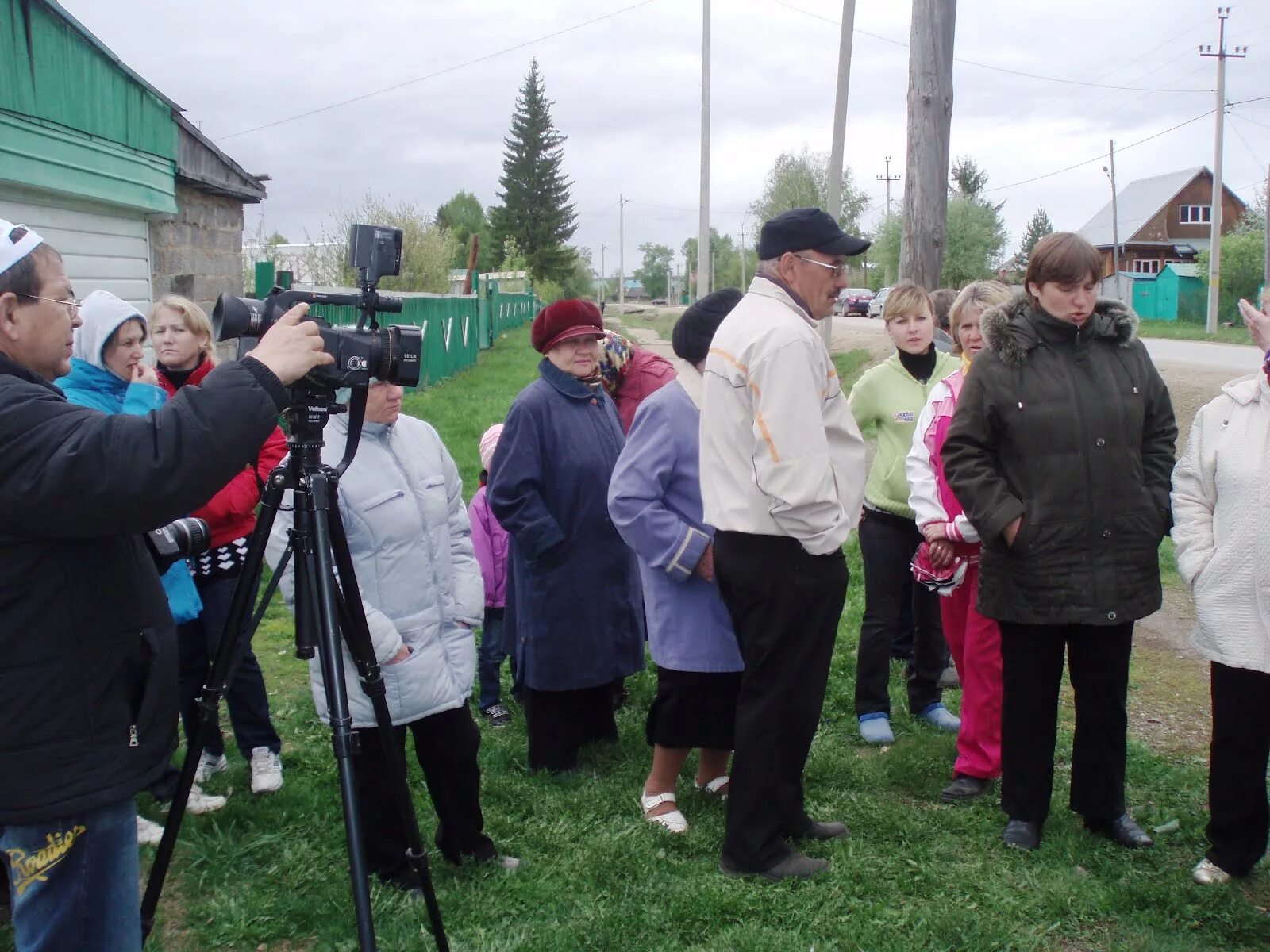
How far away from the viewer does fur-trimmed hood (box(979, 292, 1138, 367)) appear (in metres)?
3.41

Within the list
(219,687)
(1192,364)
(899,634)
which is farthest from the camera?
(1192,364)

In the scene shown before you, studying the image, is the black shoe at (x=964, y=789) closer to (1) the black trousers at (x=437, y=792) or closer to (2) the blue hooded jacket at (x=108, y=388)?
(1) the black trousers at (x=437, y=792)

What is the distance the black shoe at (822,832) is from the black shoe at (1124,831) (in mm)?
836

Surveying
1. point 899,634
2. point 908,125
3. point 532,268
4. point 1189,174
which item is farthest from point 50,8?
point 1189,174

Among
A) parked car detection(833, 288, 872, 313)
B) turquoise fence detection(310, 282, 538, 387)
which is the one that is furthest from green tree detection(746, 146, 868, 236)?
turquoise fence detection(310, 282, 538, 387)

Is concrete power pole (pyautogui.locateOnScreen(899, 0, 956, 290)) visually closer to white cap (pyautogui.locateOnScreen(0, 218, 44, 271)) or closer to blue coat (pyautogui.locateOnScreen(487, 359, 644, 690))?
blue coat (pyautogui.locateOnScreen(487, 359, 644, 690))

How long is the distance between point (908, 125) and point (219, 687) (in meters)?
6.25

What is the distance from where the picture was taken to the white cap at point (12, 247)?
195cm

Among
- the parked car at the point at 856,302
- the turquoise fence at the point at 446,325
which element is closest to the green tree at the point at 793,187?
the parked car at the point at 856,302

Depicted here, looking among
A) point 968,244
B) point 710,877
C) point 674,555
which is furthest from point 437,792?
point 968,244

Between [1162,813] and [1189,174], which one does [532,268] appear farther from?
[1162,813]

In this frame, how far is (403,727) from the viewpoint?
131 inches

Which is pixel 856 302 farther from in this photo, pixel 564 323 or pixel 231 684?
pixel 231 684

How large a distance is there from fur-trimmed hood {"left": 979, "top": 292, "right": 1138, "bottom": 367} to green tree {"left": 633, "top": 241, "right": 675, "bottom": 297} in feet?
414
